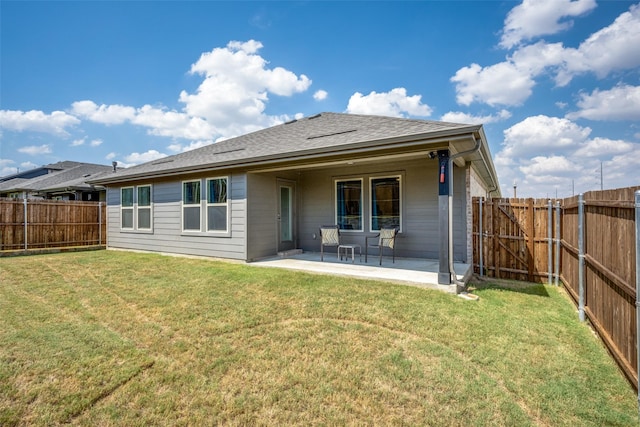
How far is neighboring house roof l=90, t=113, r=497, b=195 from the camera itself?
525 cm

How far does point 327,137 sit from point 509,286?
197 inches

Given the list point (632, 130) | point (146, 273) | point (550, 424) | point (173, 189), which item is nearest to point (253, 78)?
point (173, 189)

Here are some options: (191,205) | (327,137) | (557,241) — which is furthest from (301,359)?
(191,205)

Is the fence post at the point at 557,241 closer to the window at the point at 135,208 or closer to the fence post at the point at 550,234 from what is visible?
the fence post at the point at 550,234

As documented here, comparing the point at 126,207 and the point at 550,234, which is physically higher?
the point at 126,207

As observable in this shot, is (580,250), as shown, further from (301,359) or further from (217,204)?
(217,204)

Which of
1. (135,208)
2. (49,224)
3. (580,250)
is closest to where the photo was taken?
(580,250)

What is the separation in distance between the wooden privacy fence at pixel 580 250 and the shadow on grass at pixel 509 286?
38cm

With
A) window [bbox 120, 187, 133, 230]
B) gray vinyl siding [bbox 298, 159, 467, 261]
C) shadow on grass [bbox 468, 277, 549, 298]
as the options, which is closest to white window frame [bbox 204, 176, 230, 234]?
gray vinyl siding [bbox 298, 159, 467, 261]

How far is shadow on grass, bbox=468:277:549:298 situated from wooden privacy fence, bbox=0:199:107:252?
1343 centimetres

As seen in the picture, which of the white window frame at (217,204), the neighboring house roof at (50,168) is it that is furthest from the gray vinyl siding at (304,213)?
the neighboring house roof at (50,168)

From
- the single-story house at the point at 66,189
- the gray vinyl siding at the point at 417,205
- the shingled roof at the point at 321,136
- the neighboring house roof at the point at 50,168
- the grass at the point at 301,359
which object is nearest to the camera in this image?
the grass at the point at 301,359

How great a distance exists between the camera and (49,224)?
1112 cm

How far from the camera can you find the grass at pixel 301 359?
2207 millimetres
